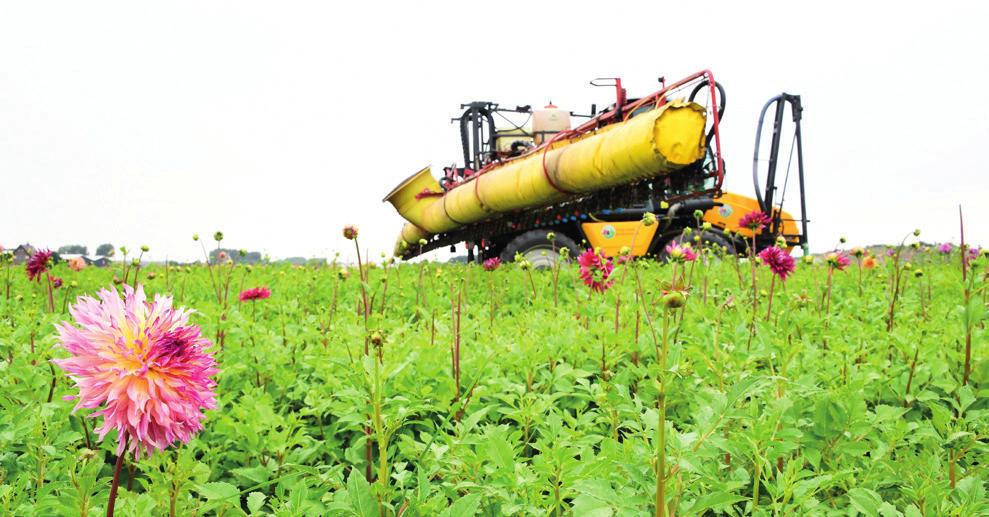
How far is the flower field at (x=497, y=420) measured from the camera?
0.99m

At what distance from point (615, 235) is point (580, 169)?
6.44 feet

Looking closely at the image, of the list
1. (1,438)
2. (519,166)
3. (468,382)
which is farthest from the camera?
(519,166)

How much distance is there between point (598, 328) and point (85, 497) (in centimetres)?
165

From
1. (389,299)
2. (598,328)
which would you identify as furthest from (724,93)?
(598,328)

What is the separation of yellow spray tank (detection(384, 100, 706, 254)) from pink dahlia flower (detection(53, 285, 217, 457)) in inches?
217

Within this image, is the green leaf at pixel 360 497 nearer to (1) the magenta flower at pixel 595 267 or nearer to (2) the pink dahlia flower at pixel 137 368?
(2) the pink dahlia flower at pixel 137 368

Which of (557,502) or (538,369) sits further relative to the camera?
(538,369)

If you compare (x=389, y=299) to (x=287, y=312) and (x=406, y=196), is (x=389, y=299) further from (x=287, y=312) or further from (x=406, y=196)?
(x=406, y=196)

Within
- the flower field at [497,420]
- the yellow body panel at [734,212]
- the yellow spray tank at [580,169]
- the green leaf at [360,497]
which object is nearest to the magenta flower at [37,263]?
the flower field at [497,420]

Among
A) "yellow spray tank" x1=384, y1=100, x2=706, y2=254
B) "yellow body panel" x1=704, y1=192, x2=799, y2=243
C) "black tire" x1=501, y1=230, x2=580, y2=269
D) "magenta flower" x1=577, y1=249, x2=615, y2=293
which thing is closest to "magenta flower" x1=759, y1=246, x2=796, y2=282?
"magenta flower" x1=577, y1=249, x2=615, y2=293

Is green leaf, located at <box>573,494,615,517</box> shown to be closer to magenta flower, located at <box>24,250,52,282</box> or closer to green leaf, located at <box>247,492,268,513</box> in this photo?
green leaf, located at <box>247,492,268,513</box>

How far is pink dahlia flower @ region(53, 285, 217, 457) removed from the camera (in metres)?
0.93

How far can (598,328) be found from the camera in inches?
91.6

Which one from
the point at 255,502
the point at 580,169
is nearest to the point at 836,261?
the point at 255,502
